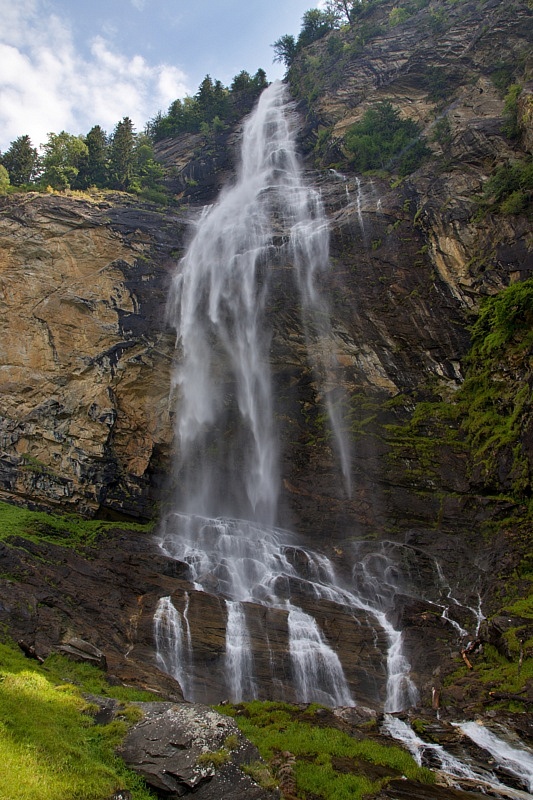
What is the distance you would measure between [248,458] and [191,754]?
671 inches

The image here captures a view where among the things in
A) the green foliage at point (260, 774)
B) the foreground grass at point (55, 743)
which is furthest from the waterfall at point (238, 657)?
the green foliage at point (260, 774)

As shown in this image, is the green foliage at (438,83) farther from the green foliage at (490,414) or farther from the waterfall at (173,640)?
the waterfall at (173,640)

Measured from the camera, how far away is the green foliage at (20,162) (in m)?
31.9

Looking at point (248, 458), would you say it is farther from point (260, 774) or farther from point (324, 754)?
point (260, 774)

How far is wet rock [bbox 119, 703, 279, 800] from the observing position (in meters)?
6.51

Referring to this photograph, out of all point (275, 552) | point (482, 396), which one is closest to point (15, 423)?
point (275, 552)

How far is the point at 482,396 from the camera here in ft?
66.9

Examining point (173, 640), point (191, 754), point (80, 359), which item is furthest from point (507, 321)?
point (80, 359)

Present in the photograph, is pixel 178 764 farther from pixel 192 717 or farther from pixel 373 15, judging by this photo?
pixel 373 15

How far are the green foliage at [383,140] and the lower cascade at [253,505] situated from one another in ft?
13.0

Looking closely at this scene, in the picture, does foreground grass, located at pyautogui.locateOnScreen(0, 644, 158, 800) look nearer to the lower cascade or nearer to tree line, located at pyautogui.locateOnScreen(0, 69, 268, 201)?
the lower cascade

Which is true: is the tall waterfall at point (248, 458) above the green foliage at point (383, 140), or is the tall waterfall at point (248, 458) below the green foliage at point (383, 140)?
below

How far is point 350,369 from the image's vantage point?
23625 mm

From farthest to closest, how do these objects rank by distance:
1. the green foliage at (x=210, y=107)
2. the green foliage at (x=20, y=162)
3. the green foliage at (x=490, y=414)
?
the green foliage at (x=210, y=107) < the green foliage at (x=20, y=162) < the green foliage at (x=490, y=414)
